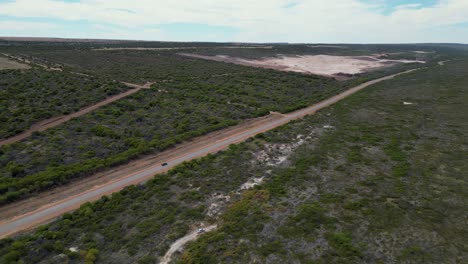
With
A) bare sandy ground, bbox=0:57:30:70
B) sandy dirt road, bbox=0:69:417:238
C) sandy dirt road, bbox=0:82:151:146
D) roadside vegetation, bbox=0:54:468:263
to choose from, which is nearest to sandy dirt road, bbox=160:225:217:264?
roadside vegetation, bbox=0:54:468:263

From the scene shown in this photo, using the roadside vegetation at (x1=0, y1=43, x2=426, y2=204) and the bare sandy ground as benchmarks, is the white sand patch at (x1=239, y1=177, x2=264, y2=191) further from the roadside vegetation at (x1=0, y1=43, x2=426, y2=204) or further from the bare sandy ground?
the bare sandy ground

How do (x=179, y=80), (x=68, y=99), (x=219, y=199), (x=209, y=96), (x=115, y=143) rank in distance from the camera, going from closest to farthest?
(x=219, y=199) → (x=115, y=143) → (x=68, y=99) → (x=209, y=96) → (x=179, y=80)

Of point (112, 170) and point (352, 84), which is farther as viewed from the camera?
point (352, 84)

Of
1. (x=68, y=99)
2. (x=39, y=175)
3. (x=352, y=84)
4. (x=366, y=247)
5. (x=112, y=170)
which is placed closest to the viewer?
(x=366, y=247)

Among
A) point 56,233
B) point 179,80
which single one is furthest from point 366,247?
point 179,80

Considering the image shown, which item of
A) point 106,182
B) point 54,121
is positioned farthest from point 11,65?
point 106,182

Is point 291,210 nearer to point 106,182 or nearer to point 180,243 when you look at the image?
point 180,243

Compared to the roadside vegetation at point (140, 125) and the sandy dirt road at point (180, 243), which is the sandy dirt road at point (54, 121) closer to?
the roadside vegetation at point (140, 125)

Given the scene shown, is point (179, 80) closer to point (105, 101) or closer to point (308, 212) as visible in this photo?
point (105, 101)
